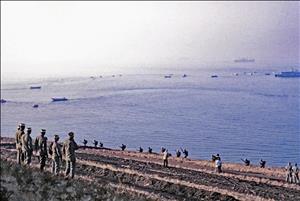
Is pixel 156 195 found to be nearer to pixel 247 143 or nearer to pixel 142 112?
pixel 247 143

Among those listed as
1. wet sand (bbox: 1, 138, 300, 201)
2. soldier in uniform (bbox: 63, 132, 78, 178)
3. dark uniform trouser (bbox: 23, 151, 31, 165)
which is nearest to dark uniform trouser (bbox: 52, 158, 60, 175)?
soldier in uniform (bbox: 63, 132, 78, 178)

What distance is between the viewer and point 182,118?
8125 centimetres

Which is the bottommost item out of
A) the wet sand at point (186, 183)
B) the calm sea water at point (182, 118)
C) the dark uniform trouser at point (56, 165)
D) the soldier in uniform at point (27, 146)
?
the calm sea water at point (182, 118)

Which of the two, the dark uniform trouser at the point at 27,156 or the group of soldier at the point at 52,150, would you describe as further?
the dark uniform trouser at the point at 27,156

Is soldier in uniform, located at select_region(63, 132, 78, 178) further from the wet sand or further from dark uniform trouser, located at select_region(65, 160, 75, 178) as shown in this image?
the wet sand

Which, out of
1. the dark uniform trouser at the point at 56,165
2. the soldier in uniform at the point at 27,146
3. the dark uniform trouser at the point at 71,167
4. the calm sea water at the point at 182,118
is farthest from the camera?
the calm sea water at the point at 182,118

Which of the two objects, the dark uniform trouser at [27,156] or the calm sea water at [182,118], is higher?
the dark uniform trouser at [27,156]

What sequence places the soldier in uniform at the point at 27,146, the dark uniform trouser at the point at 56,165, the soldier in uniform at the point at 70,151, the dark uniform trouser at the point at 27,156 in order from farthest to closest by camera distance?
the dark uniform trouser at the point at 27,156
the soldier in uniform at the point at 27,146
the dark uniform trouser at the point at 56,165
the soldier in uniform at the point at 70,151

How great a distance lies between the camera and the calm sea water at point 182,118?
5853 cm

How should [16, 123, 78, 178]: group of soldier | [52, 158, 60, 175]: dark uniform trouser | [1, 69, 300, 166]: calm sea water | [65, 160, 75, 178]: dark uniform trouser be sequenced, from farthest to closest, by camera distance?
1. [1, 69, 300, 166]: calm sea water
2. [52, 158, 60, 175]: dark uniform trouser
3. [65, 160, 75, 178]: dark uniform trouser
4. [16, 123, 78, 178]: group of soldier

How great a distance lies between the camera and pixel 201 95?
369 feet

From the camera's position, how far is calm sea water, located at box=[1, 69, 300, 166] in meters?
58.5

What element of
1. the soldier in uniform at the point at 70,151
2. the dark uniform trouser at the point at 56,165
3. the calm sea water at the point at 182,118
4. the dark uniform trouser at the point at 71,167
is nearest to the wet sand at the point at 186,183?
the dark uniform trouser at the point at 56,165

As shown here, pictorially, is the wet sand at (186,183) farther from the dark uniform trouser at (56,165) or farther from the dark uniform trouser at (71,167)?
the dark uniform trouser at (71,167)
